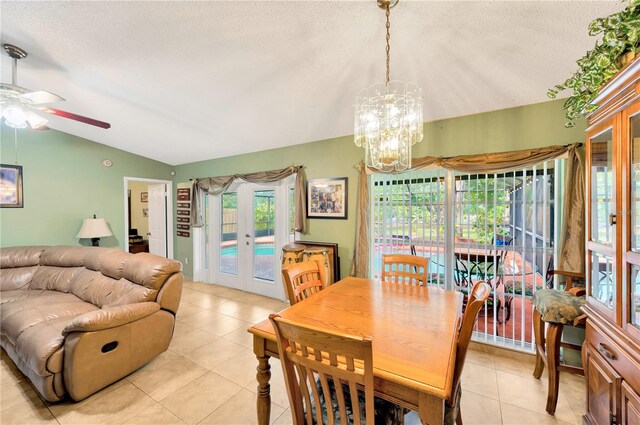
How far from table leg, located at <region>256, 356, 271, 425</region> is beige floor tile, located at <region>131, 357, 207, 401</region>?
109 centimetres

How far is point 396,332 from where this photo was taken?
Answer: 1.33m

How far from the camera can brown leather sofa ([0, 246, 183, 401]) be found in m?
1.88

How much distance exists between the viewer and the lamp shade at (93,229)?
4.19 meters

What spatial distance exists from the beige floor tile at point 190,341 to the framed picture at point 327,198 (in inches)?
77.9

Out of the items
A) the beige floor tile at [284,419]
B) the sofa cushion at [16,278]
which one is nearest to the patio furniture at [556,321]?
the beige floor tile at [284,419]

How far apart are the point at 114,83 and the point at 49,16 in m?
0.86

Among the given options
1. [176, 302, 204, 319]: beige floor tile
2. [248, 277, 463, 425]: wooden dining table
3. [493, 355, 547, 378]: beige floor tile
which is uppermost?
[248, 277, 463, 425]: wooden dining table

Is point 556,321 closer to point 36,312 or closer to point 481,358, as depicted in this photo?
point 481,358

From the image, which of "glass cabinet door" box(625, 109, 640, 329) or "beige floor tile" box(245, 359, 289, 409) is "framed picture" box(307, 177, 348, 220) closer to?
"beige floor tile" box(245, 359, 289, 409)

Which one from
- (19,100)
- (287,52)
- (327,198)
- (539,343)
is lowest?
(539,343)

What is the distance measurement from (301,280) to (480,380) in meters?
1.75

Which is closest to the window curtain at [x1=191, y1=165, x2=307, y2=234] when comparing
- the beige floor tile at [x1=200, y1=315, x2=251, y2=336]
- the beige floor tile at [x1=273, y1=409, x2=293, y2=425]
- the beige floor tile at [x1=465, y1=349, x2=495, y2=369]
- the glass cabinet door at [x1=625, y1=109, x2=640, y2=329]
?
the beige floor tile at [x1=200, y1=315, x2=251, y2=336]

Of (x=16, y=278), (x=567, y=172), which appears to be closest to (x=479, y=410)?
(x=567, y=172)

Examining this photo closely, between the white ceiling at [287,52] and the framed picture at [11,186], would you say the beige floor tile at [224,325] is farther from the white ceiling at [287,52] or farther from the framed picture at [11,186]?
the framed picture at [11,186]
